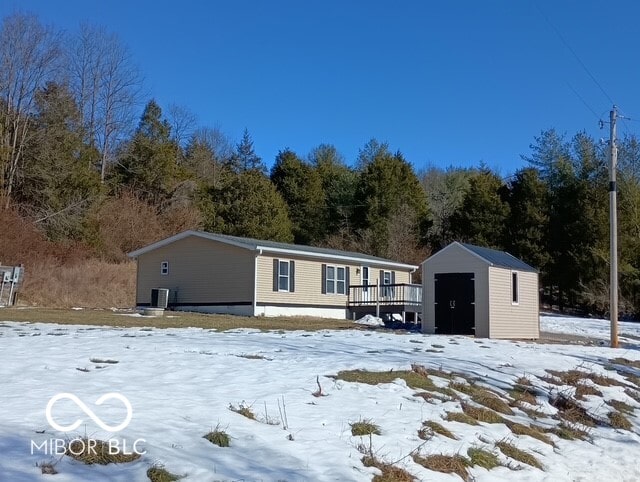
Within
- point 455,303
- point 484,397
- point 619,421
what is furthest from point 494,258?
point 484,397

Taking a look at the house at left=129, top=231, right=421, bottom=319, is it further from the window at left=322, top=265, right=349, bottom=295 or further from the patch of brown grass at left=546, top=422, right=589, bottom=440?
the patch of brown grass at left=546, top=422, right=589, bottom=440

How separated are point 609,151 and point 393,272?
16632mm

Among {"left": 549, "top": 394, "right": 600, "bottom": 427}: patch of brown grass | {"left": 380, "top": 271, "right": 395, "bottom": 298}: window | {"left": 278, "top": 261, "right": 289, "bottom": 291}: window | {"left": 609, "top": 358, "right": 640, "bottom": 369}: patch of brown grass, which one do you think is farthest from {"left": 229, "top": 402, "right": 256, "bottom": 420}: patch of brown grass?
{"left": 380, "top": 271, "right": 395, "bottom": 298}: window

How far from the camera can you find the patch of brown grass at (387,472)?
6062mm

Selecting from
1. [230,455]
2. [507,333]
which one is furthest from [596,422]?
[507,333]

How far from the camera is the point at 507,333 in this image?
2117 centimetres

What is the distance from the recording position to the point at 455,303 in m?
21.4

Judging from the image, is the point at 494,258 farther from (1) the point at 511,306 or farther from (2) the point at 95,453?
(2) the point at 95,453

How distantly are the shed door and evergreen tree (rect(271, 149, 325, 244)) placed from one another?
29993mm

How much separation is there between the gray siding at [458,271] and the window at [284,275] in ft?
25.2

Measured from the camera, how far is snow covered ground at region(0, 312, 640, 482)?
579 centimetres

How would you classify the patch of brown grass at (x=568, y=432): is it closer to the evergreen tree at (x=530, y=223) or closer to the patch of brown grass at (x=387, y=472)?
the patch of brown grass at (x=387, y=472)

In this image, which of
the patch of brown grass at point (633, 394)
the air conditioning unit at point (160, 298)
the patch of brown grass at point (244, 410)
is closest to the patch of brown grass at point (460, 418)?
the patch of brown grass at point (244, 410)

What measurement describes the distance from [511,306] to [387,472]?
16.3 m
